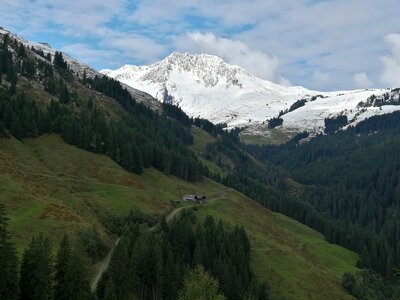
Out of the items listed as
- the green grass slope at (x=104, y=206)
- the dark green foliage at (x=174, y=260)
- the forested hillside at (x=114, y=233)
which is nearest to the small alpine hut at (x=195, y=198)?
the green grass slope at (x=104, y=206)

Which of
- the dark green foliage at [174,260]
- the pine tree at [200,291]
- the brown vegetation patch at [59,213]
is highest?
the brown vegetation patch at [59,213]

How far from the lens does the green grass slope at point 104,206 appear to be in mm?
117519

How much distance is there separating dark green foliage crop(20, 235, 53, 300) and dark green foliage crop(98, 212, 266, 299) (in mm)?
12942

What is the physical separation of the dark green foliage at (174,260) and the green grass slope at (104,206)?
382 inches

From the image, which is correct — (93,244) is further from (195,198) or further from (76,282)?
(195,198)

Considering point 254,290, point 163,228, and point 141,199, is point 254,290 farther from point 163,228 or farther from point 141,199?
point 141,199

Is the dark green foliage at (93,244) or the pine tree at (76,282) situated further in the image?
the dark green foliage at (93,244)

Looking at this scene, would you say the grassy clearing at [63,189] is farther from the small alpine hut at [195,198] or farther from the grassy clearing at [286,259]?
the grassy clearing at [286,259]

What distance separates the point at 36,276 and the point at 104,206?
241 ft

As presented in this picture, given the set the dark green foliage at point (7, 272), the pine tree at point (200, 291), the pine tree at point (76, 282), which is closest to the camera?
the dark green foliage at point (7, 272)

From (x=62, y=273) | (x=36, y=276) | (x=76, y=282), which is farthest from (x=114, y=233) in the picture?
(x=36, y=276)

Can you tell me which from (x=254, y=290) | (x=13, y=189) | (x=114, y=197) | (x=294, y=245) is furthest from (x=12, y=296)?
(x=294, y=245)

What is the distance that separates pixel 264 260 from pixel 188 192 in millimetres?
60606

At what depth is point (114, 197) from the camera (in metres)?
153
